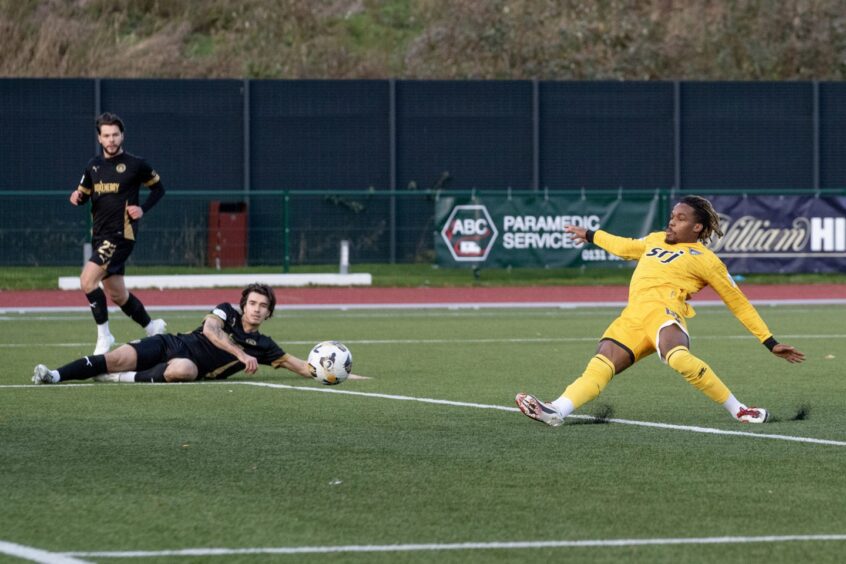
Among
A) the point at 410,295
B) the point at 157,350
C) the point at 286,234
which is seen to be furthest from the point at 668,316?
the point at 286,234

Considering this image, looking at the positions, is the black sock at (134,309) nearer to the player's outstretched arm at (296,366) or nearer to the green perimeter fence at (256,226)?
the player's outstretched arm at (296,366)

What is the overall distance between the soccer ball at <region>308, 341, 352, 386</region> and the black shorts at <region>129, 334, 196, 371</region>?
38.9 inches

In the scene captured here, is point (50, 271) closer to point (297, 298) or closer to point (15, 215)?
point (15, 215)

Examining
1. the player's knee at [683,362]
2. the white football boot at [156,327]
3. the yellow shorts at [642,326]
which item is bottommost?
the white football boot at [156,327]

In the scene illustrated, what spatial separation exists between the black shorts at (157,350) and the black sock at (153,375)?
4 centimetres

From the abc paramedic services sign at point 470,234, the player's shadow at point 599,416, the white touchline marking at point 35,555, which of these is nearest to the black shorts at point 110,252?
the player's shadow at point 599,416

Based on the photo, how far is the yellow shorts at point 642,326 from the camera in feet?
32.1

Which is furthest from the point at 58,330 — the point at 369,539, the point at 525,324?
the point at 369,539

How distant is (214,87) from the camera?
34188mm

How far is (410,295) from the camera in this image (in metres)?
28.0

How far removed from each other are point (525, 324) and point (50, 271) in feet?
39.4

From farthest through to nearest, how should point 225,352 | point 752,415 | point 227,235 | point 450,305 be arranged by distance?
point 227,235
point 450,305
point 225,352
point 752,415

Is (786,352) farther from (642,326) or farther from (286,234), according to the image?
(286,234)

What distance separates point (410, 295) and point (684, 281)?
1809cm
